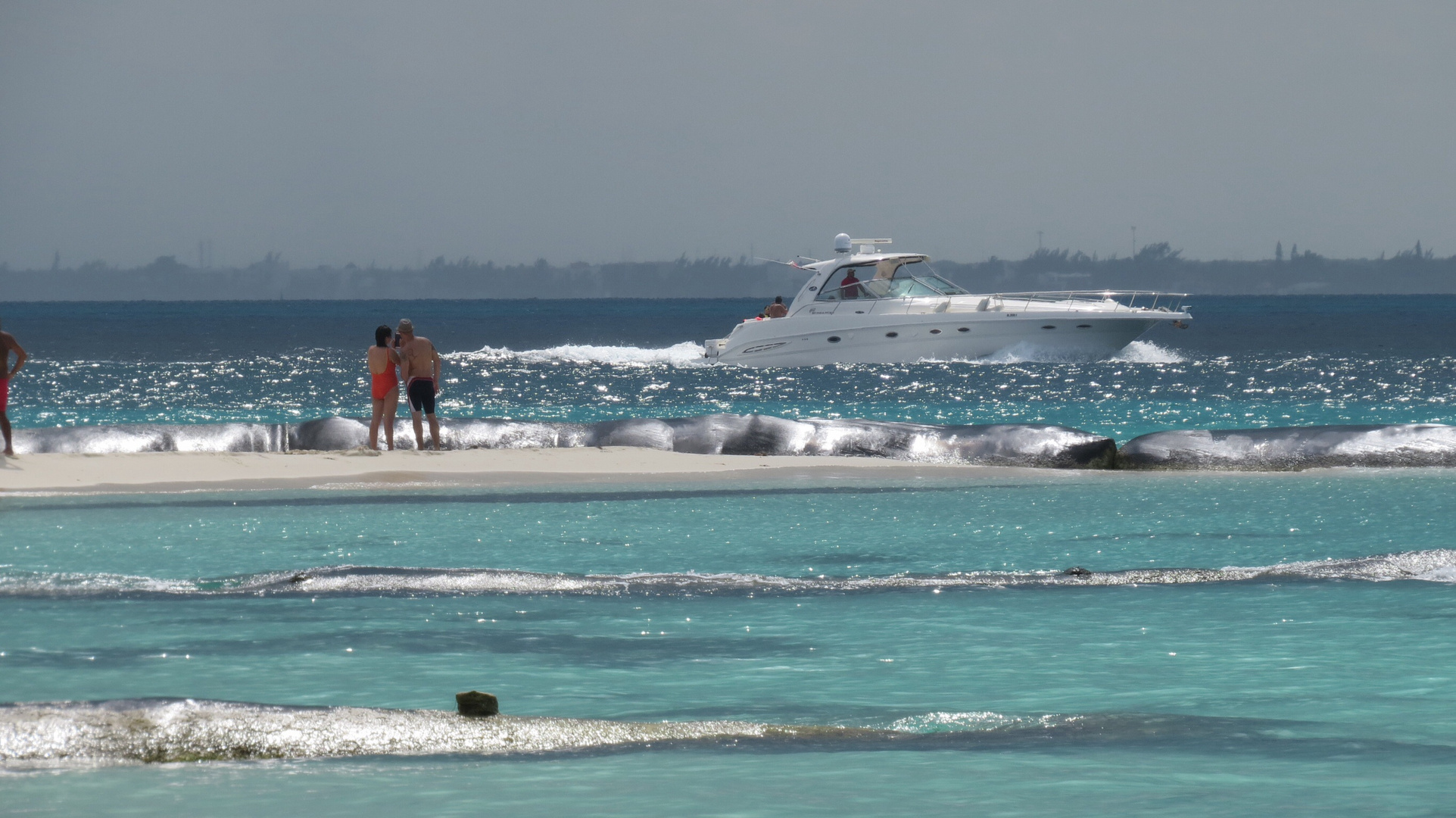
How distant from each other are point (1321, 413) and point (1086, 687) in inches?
841

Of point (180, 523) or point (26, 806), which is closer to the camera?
point (26, 806)

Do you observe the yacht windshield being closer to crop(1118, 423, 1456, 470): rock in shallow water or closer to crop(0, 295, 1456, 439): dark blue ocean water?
crop(0, 295, 1456, 439): dark blue ocean water

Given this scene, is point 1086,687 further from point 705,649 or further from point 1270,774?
point 705,649

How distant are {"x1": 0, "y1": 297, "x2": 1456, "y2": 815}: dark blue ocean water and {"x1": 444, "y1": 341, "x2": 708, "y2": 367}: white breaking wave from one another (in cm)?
3037

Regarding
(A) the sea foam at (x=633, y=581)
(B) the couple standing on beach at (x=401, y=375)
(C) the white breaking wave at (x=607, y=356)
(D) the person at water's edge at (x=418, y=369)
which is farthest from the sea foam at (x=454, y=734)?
(C) the white breaking wave at (x=607, y=356)

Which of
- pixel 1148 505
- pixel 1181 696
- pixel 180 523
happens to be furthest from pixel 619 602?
pixel 1148 505

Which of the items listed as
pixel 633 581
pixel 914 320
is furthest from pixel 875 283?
pixel 633 581

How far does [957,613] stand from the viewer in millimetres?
7645

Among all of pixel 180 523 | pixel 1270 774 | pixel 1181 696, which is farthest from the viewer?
pixel 180 523

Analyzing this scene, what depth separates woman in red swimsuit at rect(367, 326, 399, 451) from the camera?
15031mm

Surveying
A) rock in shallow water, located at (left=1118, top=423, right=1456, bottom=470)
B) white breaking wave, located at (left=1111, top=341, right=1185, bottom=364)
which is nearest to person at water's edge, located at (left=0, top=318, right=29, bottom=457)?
rock in shallow water, located at (left=1118, top=423, right=1456, bottom=470)

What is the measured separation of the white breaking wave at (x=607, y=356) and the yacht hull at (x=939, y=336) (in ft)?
23.7

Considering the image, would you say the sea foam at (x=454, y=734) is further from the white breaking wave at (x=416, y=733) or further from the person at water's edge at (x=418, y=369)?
the person at water's edge at (x=418, y=369)

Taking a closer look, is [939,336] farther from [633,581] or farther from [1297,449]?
[633,581]
